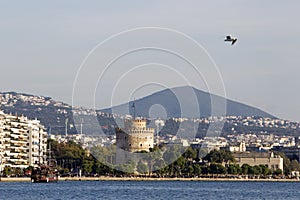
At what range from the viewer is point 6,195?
95.9 meters

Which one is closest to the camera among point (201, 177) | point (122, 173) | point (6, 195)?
point (6, 195)

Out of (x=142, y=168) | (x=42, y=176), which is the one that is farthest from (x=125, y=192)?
(x=142, y=168)

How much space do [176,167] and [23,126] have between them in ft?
87.7

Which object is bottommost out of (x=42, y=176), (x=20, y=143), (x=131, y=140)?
(x=42, y=176)

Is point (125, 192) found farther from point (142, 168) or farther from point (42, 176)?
point (142, 168)

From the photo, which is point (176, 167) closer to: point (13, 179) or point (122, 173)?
point (122, 173)

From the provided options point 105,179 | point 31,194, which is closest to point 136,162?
point 105,179

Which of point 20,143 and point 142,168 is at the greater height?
point 20,143

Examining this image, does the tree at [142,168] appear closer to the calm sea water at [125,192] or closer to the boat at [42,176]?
the boat at [42,176]

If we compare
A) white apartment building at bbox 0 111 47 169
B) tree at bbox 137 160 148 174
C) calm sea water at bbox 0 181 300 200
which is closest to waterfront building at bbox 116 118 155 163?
tree at bbox 137 160 148 174

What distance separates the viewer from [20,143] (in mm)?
181250

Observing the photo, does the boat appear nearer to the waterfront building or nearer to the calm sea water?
the calm sea water

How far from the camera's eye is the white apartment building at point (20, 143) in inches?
6821

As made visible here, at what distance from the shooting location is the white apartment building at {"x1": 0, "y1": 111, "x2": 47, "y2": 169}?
173250 mm
